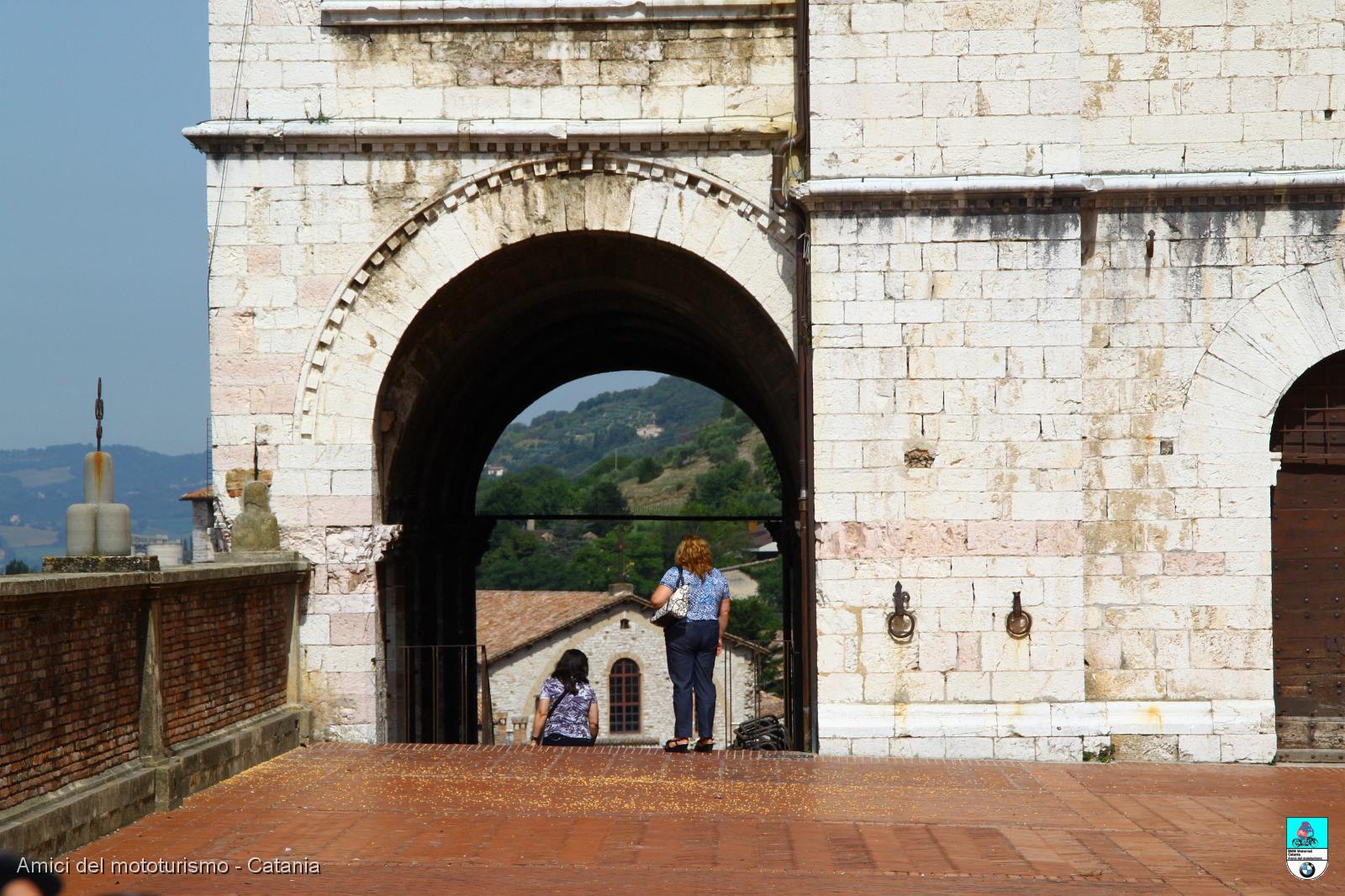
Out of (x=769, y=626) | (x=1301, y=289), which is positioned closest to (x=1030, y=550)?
(x=1301, y=289)

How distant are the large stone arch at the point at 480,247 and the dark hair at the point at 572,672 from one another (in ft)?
6.97

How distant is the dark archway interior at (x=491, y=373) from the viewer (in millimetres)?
10555

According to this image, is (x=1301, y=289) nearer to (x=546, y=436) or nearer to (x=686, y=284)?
(x=686, y=284)

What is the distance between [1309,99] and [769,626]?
54.5 m

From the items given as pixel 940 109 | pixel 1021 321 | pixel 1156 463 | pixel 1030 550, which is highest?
pixel 940 109

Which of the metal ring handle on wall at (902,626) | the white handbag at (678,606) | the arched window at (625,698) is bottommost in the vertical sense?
the arched window at (625,698)

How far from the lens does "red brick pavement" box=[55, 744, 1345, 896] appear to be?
595 cm

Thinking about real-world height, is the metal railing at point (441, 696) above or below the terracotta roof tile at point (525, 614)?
above


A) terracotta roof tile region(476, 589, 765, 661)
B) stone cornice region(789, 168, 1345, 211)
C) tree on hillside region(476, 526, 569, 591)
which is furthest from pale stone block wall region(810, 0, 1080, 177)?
tree on hillside region(476, 526, 569, 591)

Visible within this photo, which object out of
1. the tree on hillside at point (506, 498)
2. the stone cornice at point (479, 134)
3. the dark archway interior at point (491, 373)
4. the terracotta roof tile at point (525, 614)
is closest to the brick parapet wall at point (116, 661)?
the dark archway interior at point (491, 373)

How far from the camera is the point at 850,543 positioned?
367 inches

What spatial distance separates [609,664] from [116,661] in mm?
39039

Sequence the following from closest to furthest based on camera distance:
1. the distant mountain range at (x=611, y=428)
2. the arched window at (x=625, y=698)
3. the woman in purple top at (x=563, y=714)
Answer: the woman in purple top at (x=563, y=714) → the arched window at (x=625, y=698) → the distant mountain range at (x=611, y=428)

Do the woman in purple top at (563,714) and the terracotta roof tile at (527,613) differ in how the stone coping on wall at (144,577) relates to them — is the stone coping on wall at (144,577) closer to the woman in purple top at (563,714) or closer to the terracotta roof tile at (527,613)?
the woman in purple top at (563,714)
